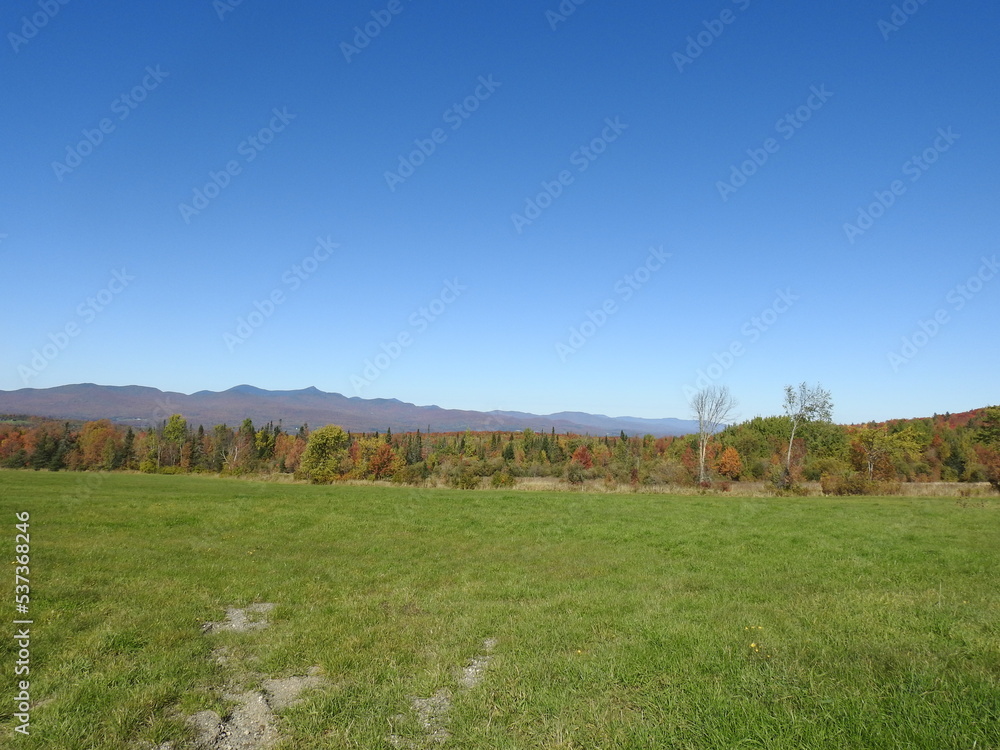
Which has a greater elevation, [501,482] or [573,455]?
[573,455]

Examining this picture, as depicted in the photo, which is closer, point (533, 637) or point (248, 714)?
point (248, 714)

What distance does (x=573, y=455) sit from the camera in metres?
108

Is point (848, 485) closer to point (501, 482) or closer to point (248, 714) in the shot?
point (501, 482)

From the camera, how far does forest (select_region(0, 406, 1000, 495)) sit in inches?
1833

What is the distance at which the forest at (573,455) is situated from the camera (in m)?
46.6

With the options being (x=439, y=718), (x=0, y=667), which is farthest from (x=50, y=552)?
(x=439, y=718)

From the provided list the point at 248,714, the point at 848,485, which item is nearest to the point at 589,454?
the point at 848,485

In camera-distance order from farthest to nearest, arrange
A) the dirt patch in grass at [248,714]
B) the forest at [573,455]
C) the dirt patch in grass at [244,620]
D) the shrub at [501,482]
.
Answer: the forest at [573,455] → the shrub at [501,482] → the dirt patch in grass at [244,620] → the dirt patch in grass at [248,714]

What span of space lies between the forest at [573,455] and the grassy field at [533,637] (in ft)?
86.9

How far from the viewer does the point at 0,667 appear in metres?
5.98

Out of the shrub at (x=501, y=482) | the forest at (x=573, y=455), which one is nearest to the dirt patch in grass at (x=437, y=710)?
the forest at (x=573, y=455)

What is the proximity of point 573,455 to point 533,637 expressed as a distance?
103 metres

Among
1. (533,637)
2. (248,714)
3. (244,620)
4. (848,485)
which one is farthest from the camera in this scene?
(848,485)

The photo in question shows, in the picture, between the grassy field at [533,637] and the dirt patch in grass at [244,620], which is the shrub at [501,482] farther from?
the dirt patch in grass at [244,620]
